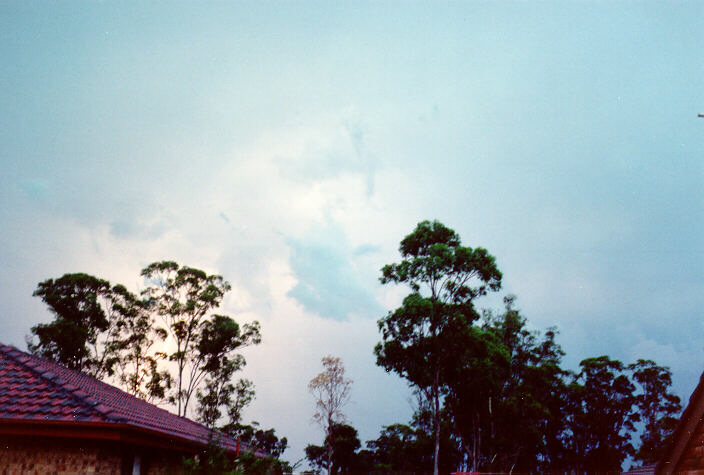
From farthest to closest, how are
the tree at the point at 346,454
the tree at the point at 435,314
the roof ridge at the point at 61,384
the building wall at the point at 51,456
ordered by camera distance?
the tree at the point at 346,454
the tree at the point at 435,314
the roof ridge at the point at 61,384
the building wall at the point at 51,456

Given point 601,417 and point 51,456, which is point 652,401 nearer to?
point 601,417

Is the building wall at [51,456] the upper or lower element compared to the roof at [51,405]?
lower

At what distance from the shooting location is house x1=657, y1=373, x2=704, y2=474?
6406mm

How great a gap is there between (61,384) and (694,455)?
1073 cm

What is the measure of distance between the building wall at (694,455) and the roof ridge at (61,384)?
8.53 m

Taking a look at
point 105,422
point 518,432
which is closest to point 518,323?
point 518,432

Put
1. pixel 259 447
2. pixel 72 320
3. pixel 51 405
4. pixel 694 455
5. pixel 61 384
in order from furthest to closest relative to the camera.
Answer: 1. pixel 72 320
2. pixel 259 447
3. pixel 61 384
4. pixel 51 405
5. pixel 694 455

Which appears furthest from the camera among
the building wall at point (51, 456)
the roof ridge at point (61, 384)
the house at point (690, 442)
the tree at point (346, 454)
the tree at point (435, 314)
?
the tree at point (346, 454)

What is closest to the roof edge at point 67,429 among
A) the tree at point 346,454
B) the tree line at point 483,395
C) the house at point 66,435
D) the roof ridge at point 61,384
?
the house at point 66,435

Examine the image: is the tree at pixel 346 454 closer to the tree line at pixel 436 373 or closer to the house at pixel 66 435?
the tree line at pixel 436 373

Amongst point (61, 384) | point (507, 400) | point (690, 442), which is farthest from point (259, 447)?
point (507, 400)

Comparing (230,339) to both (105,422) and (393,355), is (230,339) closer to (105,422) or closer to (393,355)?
(393,355)

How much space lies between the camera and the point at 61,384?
32.7 ft

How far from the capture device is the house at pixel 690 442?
6406 mm
